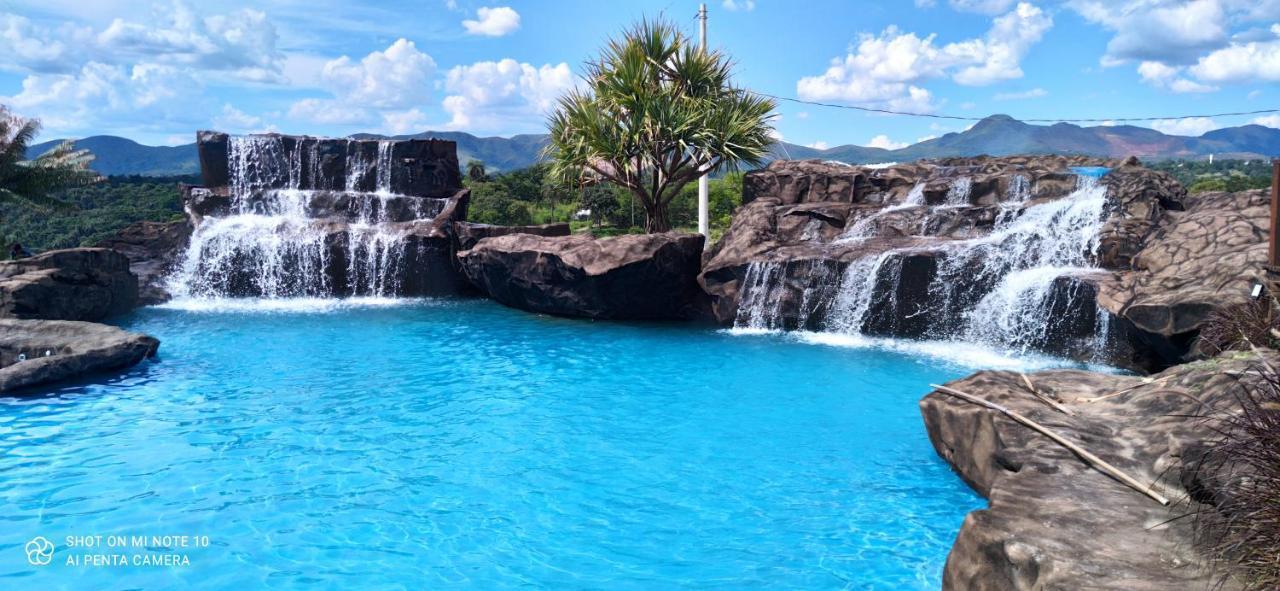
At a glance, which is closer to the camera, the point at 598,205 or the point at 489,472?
the point at 489,472

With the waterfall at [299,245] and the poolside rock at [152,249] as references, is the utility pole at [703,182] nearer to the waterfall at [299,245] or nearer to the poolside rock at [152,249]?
the waterfall at [299,245]

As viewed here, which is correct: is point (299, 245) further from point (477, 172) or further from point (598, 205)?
point (477, 172)

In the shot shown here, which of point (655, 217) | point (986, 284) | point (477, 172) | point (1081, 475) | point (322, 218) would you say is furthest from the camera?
point (477, 172)

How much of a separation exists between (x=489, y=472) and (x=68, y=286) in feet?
35.2

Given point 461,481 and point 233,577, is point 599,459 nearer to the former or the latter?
point 461,481

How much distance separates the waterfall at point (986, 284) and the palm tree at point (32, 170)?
15271mm

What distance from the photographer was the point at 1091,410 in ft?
19.6

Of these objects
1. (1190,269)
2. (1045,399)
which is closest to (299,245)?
(1045,399)

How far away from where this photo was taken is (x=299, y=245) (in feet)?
55.4

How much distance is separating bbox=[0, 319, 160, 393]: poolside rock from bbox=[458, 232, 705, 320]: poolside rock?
608 centimetres

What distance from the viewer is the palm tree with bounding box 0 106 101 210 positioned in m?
16.8

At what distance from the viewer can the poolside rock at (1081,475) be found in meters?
3.59

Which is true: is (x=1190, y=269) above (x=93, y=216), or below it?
below

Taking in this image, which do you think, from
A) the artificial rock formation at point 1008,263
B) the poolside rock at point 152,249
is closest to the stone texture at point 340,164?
the poolside rock at point 152,249
